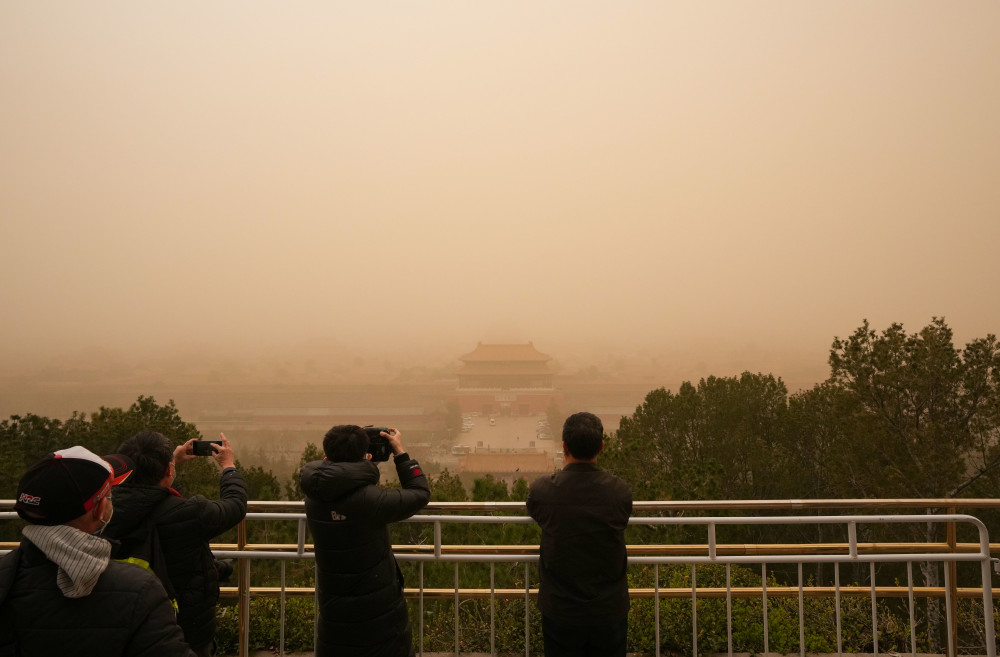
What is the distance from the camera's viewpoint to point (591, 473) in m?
2.36

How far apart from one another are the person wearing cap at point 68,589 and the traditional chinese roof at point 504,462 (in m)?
64.0

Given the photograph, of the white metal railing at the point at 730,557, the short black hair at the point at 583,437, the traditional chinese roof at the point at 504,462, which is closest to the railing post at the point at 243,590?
the white metal railing at the point at 730,557

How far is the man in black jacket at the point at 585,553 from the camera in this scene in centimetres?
231

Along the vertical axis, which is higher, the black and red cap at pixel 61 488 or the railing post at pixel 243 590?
the black and red cap at pixel 61 488

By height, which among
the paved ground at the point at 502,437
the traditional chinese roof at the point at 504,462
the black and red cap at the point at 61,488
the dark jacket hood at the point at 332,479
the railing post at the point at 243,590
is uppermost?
the black and red cap at the point at 61,488

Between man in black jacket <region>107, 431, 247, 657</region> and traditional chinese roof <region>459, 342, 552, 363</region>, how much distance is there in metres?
82.2

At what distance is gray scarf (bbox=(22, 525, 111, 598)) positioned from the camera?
116 centimetres

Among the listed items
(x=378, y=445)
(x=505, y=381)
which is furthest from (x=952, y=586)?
(x=505, y=381)

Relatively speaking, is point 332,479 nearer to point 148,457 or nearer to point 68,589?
point 148,457

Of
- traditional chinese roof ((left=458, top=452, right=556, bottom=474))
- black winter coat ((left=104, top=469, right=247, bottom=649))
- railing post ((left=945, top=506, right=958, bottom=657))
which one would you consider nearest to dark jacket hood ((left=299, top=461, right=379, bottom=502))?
black winter coat ((left=104, top=469, right=247, bottom=649))

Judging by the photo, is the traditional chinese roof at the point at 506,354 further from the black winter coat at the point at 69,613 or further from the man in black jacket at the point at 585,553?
the black winter coat at the point at 69,613

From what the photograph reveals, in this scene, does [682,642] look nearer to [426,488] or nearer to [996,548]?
[996,548]

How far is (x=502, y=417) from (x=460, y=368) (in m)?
15.2

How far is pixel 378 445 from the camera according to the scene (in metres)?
2.63
